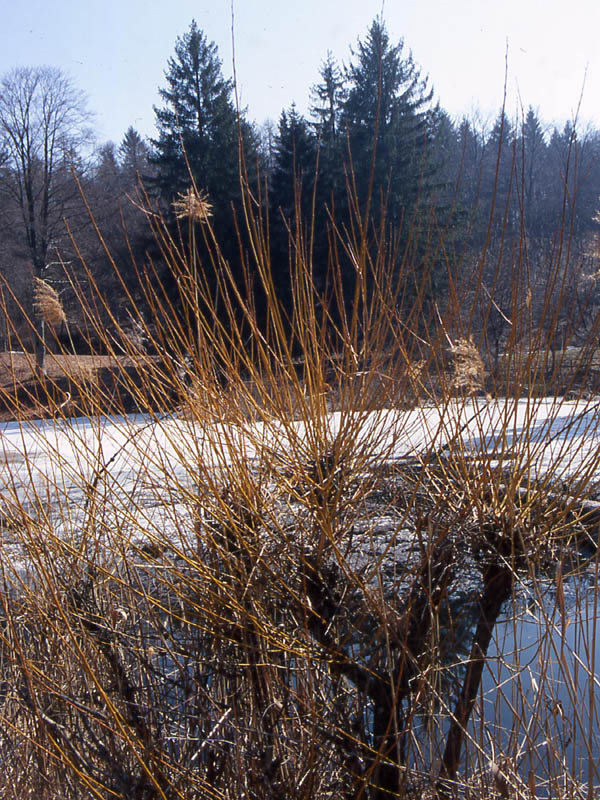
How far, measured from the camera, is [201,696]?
2.44 meters

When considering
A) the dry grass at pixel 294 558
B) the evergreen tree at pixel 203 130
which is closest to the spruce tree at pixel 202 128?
the evergreen tree at pixel 203 130

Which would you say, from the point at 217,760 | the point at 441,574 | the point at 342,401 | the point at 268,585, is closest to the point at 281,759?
the point at 217,760

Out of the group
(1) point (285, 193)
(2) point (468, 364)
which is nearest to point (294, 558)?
(2) point (468, 364)

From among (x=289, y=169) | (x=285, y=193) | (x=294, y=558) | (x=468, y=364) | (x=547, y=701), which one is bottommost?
(x=547, y=701)

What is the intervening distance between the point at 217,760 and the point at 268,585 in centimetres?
80

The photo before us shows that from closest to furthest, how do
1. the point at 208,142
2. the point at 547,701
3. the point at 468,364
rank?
the point at 547,701 < the point at 468,364 < the point at 208,142

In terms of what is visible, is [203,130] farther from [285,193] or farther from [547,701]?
[547,701]

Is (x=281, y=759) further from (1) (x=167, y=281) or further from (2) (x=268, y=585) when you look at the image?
(1) (x=167, y=281)

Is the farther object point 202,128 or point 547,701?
point 202,128

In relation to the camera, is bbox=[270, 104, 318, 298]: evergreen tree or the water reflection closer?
the water reflection

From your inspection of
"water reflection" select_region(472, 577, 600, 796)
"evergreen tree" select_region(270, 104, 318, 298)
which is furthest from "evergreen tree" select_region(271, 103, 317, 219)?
"water reflection" select_region(472, 577, 600, 796)

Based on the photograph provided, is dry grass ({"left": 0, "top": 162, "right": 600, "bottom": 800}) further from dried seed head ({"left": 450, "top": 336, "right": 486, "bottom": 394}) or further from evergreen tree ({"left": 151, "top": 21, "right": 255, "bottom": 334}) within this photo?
evergreen tree ({"left": 151, "top": 21, "right": 255, "bottom": 334})

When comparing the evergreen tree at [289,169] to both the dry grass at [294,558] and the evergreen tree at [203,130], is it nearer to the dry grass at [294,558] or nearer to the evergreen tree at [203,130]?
the evergreen tree at [203,130]

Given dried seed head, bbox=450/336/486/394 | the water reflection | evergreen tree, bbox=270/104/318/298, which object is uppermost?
evergreen tree, bbox=270/104/318/298
